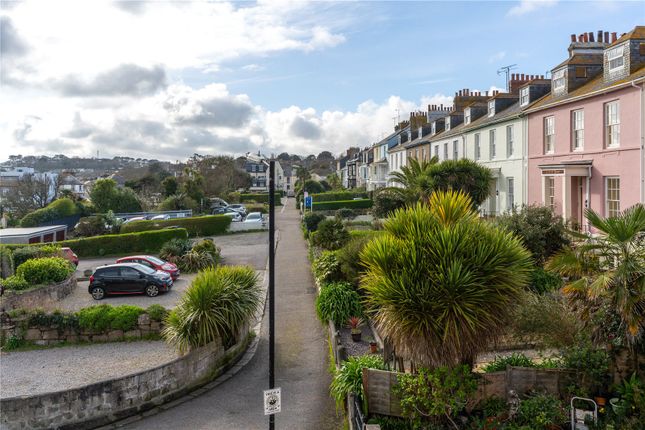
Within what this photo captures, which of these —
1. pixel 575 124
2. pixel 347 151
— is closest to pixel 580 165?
pixel 575 124

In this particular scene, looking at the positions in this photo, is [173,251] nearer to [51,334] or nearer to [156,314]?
[51,334]

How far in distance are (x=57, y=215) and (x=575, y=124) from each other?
1795 inches

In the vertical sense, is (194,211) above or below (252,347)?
above

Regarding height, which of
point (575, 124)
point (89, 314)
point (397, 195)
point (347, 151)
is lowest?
point (89, 314)

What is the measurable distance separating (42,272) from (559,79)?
2587cm

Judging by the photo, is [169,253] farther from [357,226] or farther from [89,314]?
[357,226]

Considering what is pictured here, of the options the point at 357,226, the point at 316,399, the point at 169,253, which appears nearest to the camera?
the point at 316,399

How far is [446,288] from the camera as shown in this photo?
360 inches

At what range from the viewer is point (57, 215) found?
47.6m

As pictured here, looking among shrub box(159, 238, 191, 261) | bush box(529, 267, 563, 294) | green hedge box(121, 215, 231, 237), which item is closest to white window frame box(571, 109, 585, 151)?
bush box(529, 267, 563, 294)

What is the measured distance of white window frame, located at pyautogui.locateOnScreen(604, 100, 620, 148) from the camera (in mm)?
18984

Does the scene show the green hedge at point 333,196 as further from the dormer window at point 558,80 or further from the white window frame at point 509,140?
the dormer window at point 558,80

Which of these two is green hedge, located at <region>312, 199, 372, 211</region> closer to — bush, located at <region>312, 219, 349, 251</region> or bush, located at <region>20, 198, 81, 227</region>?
bush, located at <region>20, 198, 81, 227</region>

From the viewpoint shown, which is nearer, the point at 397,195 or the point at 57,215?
the point at 397,195
